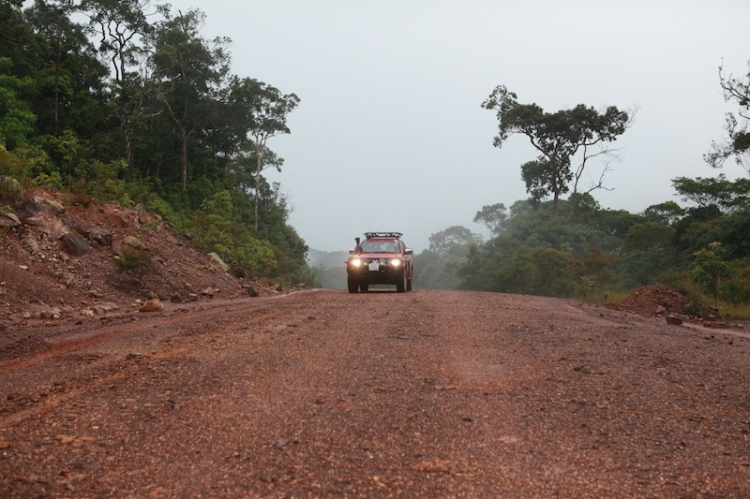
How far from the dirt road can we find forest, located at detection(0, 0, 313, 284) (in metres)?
15.8

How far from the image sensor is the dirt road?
3.14 meters

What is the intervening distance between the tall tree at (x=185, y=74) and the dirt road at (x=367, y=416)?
97.7 ft

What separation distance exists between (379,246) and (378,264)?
39.6 inches

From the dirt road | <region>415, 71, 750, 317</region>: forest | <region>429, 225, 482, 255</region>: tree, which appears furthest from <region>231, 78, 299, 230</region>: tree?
<region>429, 225, 482, 255</region>: tree

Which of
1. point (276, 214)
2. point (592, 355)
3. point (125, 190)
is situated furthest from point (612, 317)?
point (276, 214)

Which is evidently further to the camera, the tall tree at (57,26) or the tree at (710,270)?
the tall tree at (57,26)

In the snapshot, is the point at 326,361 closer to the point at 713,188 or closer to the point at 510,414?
the point at 510,414

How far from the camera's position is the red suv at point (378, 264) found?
16.7m

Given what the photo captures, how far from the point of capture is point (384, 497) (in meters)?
2.93

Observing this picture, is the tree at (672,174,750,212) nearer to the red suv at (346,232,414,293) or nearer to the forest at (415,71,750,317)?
the forest at (415,71,750,317)

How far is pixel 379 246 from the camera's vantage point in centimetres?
1750

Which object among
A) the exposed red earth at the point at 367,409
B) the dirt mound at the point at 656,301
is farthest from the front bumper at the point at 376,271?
the exposed red earth at the point at 367,409

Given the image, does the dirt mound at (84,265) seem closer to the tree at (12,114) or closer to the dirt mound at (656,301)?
the tree at (12,114)

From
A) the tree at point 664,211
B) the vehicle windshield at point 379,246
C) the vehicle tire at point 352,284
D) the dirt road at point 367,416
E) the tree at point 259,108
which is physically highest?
the tree at point 259,108
